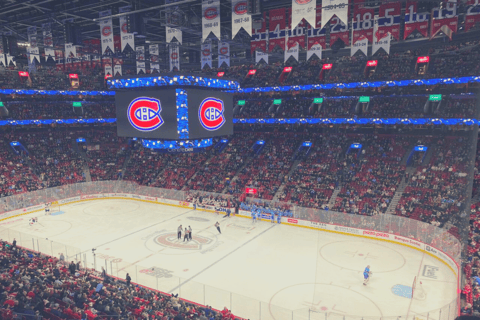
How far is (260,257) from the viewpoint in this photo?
19016 mm

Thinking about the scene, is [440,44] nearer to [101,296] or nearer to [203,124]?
[203,124]

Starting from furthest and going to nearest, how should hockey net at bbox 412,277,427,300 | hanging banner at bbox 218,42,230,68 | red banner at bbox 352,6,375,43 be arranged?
1. hanging banner at bbox 218,42,230,68
2. red banner at bbox 352,6,375,43
3. hockey net at bbox 412,277,427,300

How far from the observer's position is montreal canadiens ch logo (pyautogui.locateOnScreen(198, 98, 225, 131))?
2128 centimetres

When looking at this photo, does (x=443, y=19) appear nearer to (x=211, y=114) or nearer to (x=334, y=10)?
(x=334, y=10)

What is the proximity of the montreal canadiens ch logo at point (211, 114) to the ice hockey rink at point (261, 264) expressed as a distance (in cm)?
727

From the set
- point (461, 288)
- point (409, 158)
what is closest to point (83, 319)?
point (461, 288)

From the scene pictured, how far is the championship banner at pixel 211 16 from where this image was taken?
15.5 meters

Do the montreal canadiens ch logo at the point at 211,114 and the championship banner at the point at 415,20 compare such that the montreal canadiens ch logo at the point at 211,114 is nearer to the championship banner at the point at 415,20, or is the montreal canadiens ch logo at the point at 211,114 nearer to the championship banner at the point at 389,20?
the championship banner at the point at 389,20

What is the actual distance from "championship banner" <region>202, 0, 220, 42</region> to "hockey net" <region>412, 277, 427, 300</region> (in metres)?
14.1

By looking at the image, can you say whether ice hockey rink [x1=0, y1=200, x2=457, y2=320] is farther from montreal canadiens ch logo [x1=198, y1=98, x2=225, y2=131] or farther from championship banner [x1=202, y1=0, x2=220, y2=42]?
championship banner [x1=202, y1=0, x2=220, y2=42]

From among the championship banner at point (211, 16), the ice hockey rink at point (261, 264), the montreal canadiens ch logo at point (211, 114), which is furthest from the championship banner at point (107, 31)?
the ice hockey rink at point (261, 264)

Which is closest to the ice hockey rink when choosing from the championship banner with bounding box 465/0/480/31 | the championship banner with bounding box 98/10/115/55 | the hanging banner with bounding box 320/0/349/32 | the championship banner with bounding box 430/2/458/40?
the hanging banner with bounding box 320/0/349/32

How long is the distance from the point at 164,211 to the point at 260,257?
42.0ft

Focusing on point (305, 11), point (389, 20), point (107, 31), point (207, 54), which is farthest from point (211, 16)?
point (207, 54)
